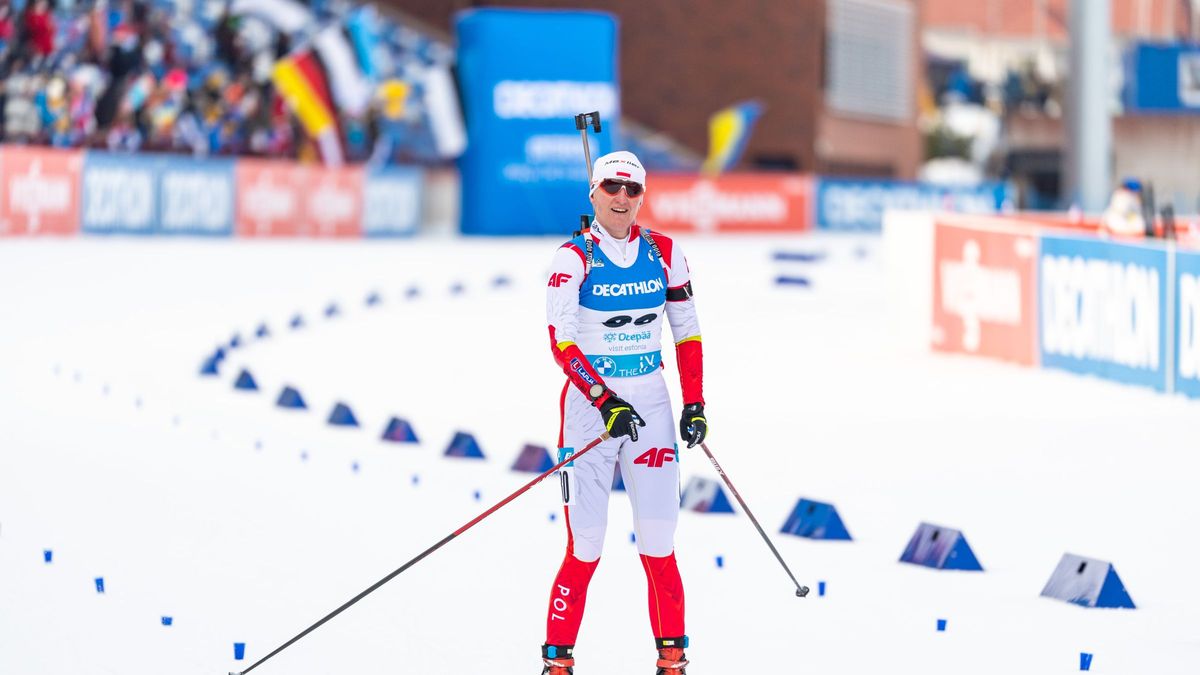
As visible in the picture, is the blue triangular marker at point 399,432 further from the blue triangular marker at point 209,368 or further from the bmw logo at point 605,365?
the bmw logo at point 605,365

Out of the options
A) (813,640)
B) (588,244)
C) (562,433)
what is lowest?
(813,640)

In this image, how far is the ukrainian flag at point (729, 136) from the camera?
53344 millimetres

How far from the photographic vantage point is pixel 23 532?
8.82m

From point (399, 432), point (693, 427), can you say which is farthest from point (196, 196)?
point (693, 427)

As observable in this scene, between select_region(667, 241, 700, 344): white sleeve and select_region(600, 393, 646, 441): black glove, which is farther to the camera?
select_region(667, 241, 700, 344): white sleeve

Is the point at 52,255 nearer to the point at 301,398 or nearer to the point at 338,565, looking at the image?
the point at 301,398

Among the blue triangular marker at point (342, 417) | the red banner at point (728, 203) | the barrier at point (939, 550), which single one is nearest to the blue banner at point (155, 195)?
the red banner at point (728, 203)

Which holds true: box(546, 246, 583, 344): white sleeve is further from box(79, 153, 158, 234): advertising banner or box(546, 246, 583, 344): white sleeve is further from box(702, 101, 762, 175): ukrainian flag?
box(702, 101, 762, 175): ukrainian flag

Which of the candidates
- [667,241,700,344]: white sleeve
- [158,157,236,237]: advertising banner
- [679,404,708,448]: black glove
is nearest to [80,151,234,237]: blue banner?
[158,157,236,237]: advertising banner

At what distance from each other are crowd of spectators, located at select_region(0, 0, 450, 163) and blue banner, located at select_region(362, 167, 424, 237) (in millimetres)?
1486

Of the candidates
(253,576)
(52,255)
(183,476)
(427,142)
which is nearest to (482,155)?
(427,142)

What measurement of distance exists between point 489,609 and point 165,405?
6713 millimetres

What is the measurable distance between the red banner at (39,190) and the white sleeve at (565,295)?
78.5 ft

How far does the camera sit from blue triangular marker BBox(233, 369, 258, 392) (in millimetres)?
14914
